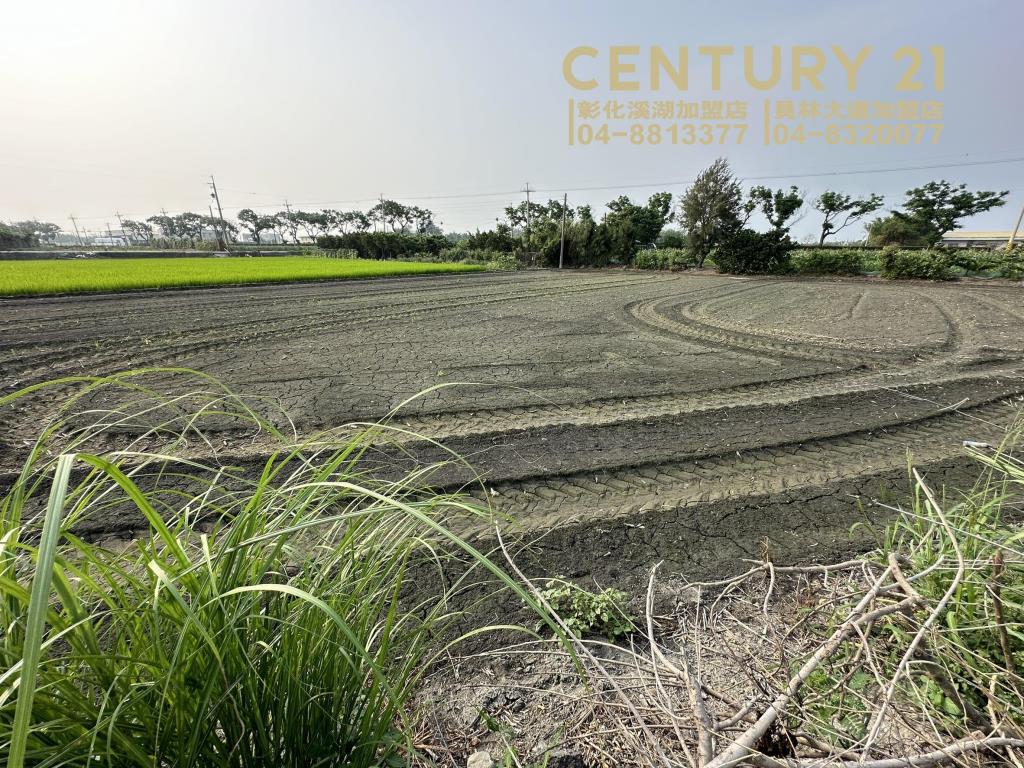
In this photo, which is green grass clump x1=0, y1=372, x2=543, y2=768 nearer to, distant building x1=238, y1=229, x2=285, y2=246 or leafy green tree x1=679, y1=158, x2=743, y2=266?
leafy green tree x1=679, y1=158, x2=743, y2=266

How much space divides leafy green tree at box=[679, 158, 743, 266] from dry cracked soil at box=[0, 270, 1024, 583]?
21716 mm

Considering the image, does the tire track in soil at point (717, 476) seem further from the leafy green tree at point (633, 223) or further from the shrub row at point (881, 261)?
the leafy green tree at point (633, 223)

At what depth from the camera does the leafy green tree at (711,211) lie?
31.1 metres

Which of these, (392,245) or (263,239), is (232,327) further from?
(263,239)

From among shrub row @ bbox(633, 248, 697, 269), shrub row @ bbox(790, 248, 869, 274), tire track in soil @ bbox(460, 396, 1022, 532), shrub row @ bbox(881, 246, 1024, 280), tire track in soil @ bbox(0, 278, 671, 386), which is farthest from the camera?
shrub row @ bbox(633, 248, 697, 269)

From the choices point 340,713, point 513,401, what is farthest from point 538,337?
point 340,713

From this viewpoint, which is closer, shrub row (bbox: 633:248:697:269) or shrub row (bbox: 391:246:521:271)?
shrub row (bbox: 633:248:697:269)

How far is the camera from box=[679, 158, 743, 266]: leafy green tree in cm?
3108

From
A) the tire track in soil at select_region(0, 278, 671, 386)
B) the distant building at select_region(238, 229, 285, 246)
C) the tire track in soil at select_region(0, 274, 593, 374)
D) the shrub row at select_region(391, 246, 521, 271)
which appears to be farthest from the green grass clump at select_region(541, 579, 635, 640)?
the distant building at select_region(238, 229, 285, 246)

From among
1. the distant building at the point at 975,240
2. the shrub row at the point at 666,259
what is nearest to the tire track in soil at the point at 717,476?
the shrub row at the point at 666,259

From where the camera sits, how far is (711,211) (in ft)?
103

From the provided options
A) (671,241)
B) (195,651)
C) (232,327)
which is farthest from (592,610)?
(671,241)

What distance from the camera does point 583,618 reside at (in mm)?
2055

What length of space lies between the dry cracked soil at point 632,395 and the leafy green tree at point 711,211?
2172cm
